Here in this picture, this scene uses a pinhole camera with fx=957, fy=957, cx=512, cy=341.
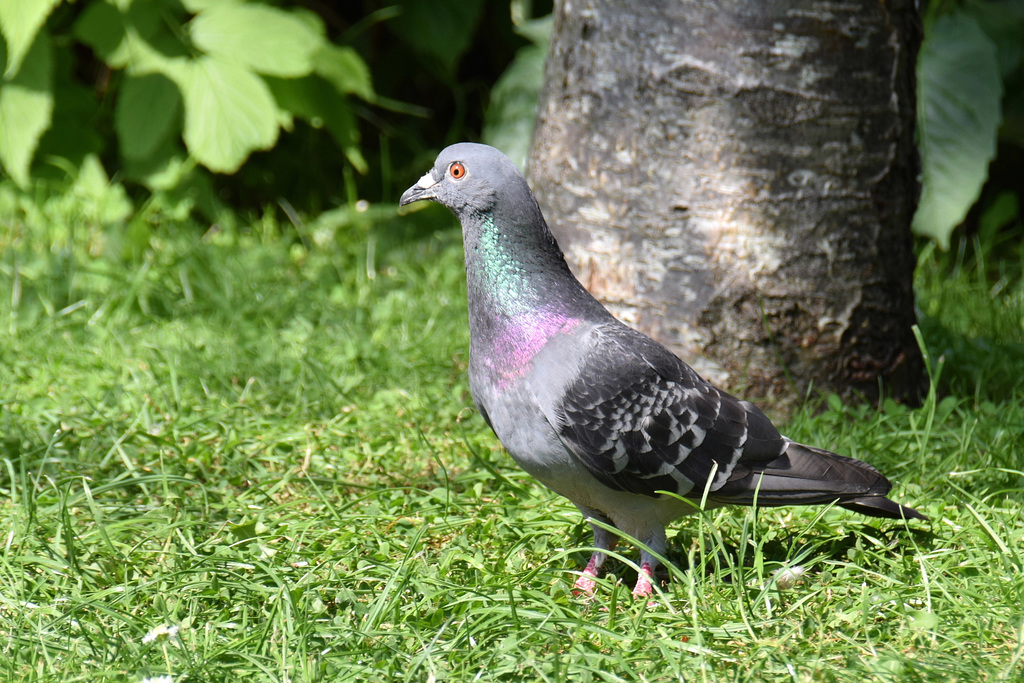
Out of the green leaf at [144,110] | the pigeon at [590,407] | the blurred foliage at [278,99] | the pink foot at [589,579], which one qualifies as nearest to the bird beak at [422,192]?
the pigeon at [590,407]

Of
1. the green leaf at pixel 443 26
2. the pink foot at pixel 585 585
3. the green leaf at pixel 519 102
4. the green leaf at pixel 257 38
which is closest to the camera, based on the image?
the pink foot at pixel 585 585

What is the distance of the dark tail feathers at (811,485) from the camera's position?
7.95 feet

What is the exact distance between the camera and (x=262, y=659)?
2.08 meters

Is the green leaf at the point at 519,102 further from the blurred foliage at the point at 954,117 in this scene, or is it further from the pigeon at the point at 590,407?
the pigeon at the point at 590,407

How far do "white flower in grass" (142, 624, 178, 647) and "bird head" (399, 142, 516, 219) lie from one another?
119cm

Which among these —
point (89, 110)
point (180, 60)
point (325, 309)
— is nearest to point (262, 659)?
point (325, 309)

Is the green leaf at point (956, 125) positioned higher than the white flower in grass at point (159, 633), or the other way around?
the green leaf at point (956, 125)

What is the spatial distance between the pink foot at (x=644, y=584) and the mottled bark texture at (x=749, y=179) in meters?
1.11

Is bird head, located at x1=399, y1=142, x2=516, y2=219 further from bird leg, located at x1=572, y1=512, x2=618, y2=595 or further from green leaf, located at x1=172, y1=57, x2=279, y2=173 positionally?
green leaf, located at x1=172, y1=57, x2=279, y2=173

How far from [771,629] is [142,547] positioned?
164 centimetres

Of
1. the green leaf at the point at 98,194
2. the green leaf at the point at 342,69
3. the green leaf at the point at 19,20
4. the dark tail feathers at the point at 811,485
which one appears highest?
the green leaf at the point at 19,20

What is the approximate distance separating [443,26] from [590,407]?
3.58m

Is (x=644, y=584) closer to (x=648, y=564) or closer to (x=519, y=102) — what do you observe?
(x=648, y=564)

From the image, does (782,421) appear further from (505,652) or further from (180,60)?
(180,60)
